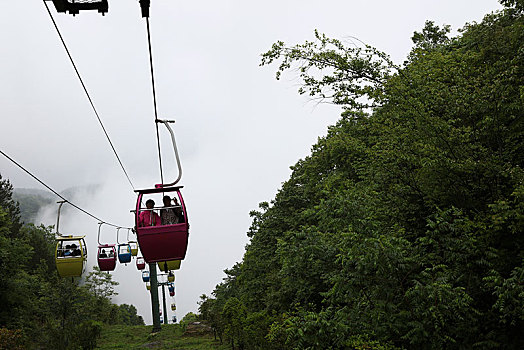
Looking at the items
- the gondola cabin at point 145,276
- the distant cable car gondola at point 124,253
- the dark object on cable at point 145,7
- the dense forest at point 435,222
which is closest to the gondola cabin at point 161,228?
the dense forest at point 435,222

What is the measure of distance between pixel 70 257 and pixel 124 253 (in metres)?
8.44

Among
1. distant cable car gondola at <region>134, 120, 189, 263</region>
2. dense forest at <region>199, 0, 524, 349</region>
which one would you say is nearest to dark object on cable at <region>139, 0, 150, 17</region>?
distant cable car gondola at <region>134, 120, 189, 263</region>

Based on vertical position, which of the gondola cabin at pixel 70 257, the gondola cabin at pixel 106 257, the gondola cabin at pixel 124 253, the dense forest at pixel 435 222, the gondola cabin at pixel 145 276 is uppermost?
the gondola cabin at pixel 145 276

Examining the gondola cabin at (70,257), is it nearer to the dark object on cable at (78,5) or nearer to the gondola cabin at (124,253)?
the gondola cabin at (124,253)

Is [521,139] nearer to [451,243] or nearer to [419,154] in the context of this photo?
[419,154]

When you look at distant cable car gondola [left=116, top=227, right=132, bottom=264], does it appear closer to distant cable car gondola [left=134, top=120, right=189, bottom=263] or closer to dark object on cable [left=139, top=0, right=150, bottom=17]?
distant cable car gondola [left=134, top=120, right=189, bottom=263]

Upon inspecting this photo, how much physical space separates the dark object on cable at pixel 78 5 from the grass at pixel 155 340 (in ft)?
60.9

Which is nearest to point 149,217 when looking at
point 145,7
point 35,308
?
point 145,7

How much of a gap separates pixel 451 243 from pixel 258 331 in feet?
25.4

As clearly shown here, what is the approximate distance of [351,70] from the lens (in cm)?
1162

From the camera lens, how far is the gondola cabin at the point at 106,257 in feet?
65.0

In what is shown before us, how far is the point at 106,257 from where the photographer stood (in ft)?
65.4

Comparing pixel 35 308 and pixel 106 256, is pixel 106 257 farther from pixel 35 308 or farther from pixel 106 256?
pixel 35 308

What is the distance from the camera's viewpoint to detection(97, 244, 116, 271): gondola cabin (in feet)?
65.0
